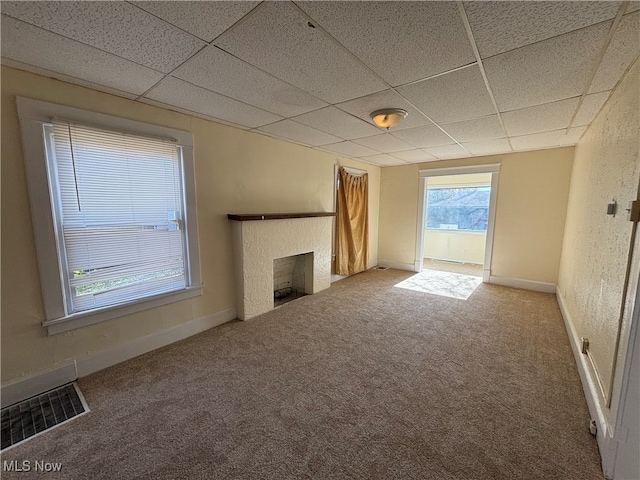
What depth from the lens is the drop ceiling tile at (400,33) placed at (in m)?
1.11

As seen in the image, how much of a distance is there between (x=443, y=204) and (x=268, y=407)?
6391mm

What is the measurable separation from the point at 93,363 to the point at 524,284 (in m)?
5.50

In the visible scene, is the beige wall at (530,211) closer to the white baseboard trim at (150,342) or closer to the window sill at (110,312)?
the white baseboard trim at (150,342)

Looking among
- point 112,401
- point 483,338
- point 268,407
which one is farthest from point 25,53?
point 483,338

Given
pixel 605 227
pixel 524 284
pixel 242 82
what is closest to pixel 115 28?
pixel 242 82

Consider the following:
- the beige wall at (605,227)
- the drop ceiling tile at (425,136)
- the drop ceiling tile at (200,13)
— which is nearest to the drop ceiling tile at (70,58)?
the drop ceiling tile at (200,13)

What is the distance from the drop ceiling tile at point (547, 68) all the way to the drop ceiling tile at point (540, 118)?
17cm

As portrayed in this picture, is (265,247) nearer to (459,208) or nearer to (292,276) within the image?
(292,276)

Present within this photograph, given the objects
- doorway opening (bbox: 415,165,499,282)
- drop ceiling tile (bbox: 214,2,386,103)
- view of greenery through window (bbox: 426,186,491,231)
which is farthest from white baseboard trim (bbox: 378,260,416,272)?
drop ceiling tile (bbox: 214,2,386,103)

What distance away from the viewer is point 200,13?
1151 mm

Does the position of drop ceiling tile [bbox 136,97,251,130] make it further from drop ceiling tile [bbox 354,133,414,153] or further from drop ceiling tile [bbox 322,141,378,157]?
drop ceiling tile [bbox 354,133,414,153]

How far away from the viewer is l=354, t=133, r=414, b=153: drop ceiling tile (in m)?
3.18

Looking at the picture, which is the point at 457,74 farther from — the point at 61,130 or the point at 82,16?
the point at 61,130

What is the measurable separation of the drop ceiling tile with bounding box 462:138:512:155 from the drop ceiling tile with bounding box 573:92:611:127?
2.56 feet
